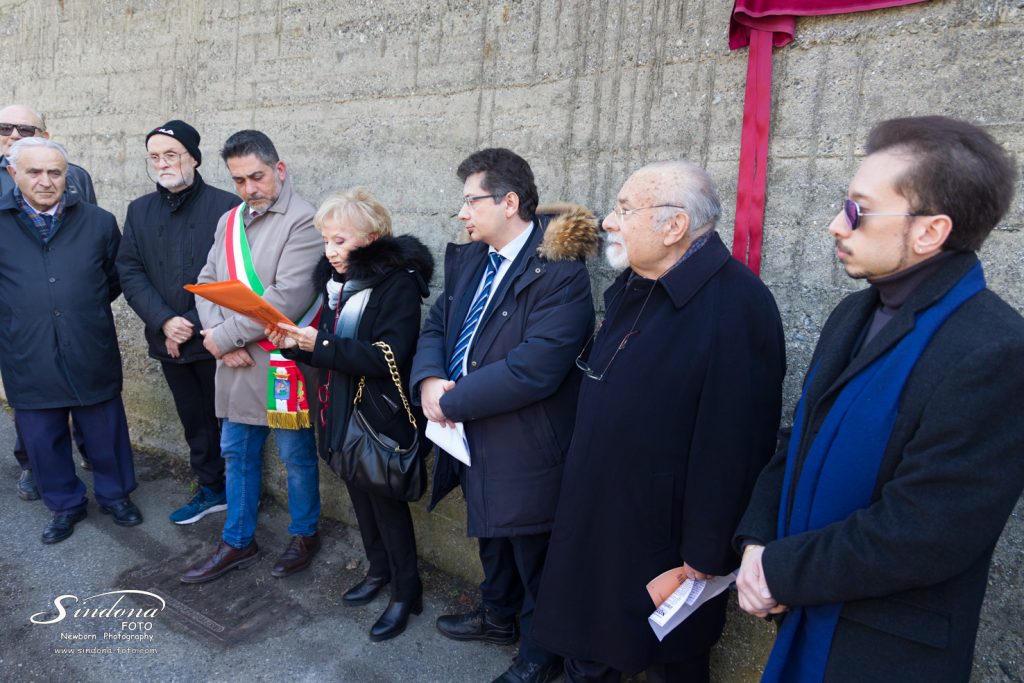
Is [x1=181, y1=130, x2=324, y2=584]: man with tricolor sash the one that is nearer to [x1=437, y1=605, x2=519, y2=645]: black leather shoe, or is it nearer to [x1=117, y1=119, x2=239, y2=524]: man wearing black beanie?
[x1=117, y1=119, x2=239, y2=524]: man wearing black beanie

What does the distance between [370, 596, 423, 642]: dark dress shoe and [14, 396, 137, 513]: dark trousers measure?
1.94 metres

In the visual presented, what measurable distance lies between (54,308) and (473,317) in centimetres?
245

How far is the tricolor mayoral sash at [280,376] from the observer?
10.9ft

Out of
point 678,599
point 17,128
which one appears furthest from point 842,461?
point 17,128

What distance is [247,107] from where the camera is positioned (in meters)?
4.33

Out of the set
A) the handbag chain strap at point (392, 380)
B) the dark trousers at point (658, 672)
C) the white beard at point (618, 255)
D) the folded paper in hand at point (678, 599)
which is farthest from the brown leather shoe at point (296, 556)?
the white beard at point (618, 255)

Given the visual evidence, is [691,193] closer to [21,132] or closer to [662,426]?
[662,426]

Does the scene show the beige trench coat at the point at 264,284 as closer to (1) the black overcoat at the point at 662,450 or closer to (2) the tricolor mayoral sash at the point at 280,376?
(2) the tricolor mayoral sash at the point at 280,376

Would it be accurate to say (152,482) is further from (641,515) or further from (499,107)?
(641,515)

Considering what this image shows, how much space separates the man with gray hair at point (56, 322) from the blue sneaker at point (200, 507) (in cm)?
25

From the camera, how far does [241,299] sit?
2.71 meters

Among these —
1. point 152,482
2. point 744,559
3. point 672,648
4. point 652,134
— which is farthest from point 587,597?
point 152,482

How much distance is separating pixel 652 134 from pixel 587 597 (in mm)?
1773

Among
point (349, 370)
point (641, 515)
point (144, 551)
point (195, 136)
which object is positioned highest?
point (195, 136)
